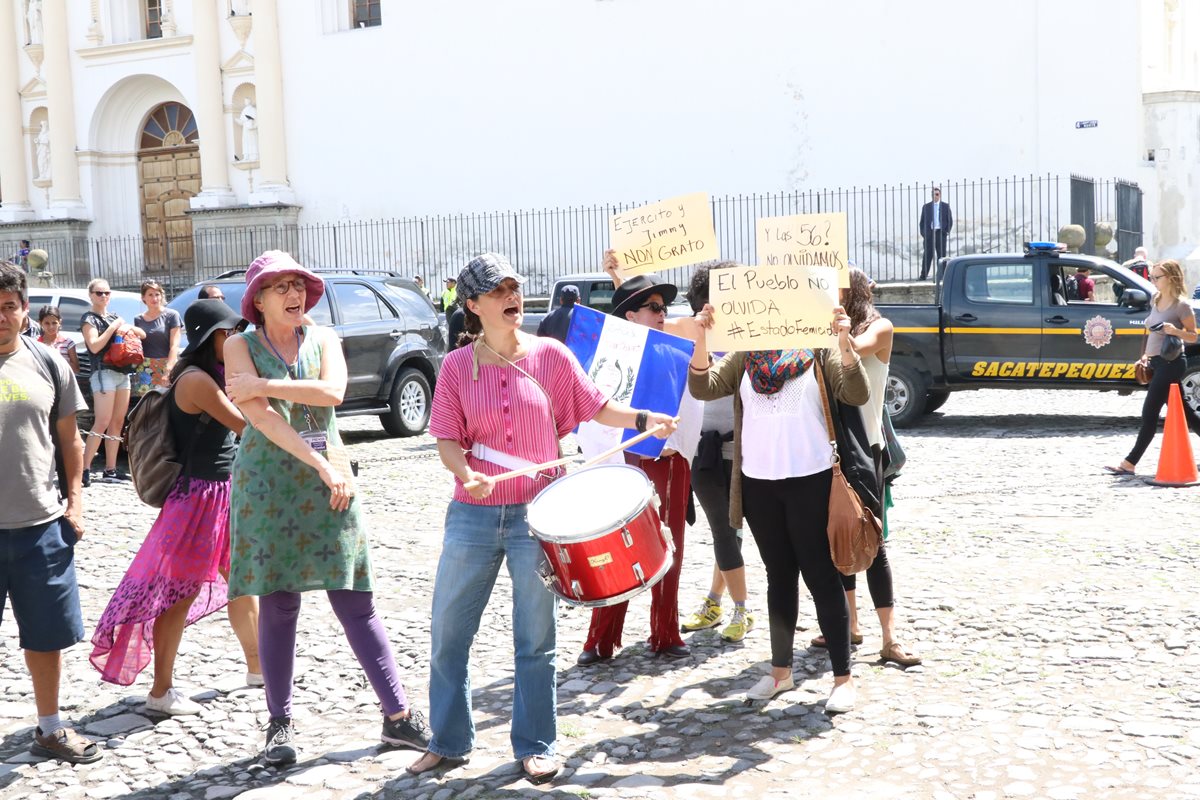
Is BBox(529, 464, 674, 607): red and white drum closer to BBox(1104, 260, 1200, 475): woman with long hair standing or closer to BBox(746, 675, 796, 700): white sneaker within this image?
BBox(746, 675, 796, 700): white sneaker

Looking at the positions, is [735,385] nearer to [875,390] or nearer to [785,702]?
[875,390]

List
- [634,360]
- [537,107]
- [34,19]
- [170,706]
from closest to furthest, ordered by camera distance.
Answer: [170,706] → [634,360] → [537,107] → [34,19]

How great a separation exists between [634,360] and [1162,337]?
6036 millimetres

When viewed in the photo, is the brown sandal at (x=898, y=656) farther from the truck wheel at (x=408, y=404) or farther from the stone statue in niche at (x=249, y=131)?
the stone statue in niche at (x=249, y=131)

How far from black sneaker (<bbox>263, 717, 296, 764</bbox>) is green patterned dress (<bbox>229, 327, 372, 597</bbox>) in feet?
1.66

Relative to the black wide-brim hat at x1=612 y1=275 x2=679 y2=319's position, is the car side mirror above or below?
below

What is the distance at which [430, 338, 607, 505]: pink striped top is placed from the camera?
455cm

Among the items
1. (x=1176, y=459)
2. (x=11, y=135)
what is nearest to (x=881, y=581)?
(x=1176, y=459)

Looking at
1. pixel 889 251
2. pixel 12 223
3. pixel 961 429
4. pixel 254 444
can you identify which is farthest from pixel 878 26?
pixel 254 444

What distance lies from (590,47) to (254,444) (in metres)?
24.3

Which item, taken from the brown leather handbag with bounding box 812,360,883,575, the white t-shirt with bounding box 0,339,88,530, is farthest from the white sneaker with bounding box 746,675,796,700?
the white t-shirt with bounding box 0,339,88,530

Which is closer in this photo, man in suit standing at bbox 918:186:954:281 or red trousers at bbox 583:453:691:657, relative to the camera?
red trousers at bbox 583:453:691:657

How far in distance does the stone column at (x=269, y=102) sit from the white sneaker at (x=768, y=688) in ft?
87.5

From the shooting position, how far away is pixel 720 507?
6.17 metres
